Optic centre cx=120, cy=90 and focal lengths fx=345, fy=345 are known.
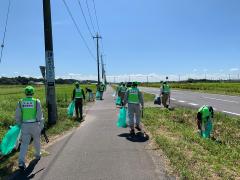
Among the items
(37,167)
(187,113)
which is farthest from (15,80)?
(37,167)

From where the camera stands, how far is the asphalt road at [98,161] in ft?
21.9

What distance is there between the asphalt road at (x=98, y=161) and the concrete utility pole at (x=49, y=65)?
3.80 meters

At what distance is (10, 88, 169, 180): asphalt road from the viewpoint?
21.9 ft

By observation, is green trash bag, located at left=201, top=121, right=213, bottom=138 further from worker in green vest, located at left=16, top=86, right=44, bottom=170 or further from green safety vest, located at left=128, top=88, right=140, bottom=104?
worker in green vest, located at left=16, top=86, right=44, bottom=170

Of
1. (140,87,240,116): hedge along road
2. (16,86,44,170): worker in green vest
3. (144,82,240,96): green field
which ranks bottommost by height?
(140,87,240,116): hedge along road

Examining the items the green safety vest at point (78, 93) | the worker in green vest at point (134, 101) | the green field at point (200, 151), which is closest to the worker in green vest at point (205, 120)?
the green field at point (200, 151)

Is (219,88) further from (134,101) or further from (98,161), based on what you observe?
(98,161)

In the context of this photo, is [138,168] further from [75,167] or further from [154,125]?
[154,125]

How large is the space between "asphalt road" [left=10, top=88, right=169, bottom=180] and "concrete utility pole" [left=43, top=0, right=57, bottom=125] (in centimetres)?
380

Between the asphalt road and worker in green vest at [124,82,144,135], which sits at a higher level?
worker in green vest at [124,82,144,135]

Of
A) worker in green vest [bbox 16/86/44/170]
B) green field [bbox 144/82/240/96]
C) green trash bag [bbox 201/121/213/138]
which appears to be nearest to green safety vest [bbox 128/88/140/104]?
green trash bag [bbox 201/121/213/138]

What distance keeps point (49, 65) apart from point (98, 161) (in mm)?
8182

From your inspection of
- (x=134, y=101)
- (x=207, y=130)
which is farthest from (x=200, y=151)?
(x=134, y=101)

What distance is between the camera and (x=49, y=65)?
15.0 metres
